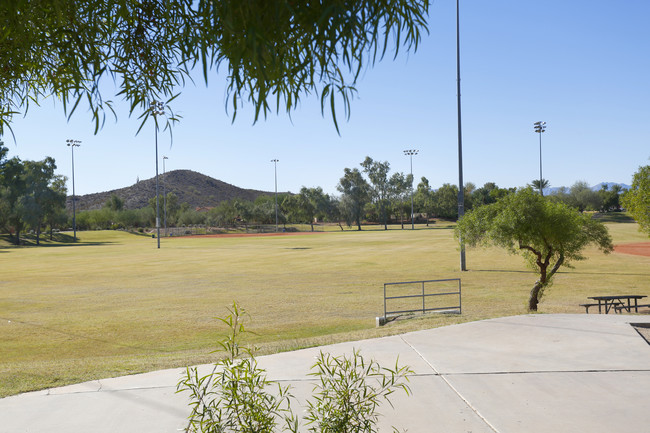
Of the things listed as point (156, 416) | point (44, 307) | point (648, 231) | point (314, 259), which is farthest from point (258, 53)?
point (314, 259)

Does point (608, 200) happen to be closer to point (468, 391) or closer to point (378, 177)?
point (378, 177)

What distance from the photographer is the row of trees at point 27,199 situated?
8569cm

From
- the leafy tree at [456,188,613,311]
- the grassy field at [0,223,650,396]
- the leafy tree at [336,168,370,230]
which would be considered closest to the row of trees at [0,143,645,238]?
the leafy tree at [336,168,370,230]

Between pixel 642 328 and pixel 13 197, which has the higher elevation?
pixel 13 197

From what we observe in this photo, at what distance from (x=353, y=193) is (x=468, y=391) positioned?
134641mm

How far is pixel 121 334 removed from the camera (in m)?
14.7

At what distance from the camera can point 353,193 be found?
460 feet

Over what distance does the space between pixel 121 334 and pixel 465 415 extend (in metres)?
12.1

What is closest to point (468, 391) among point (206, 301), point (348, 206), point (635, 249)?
point (206, 301)

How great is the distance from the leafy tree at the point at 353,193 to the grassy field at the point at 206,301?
96.6 meters

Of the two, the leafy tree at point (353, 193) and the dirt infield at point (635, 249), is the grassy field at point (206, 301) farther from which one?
the leafy tree at point (353, 193)

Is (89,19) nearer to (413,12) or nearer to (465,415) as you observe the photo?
(413,12)

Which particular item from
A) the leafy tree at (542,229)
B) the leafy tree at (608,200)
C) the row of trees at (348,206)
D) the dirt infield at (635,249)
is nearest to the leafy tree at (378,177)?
the row of trees at (348,206)

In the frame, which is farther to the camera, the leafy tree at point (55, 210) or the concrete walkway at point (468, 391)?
the leafy tree at point (55, 210)
